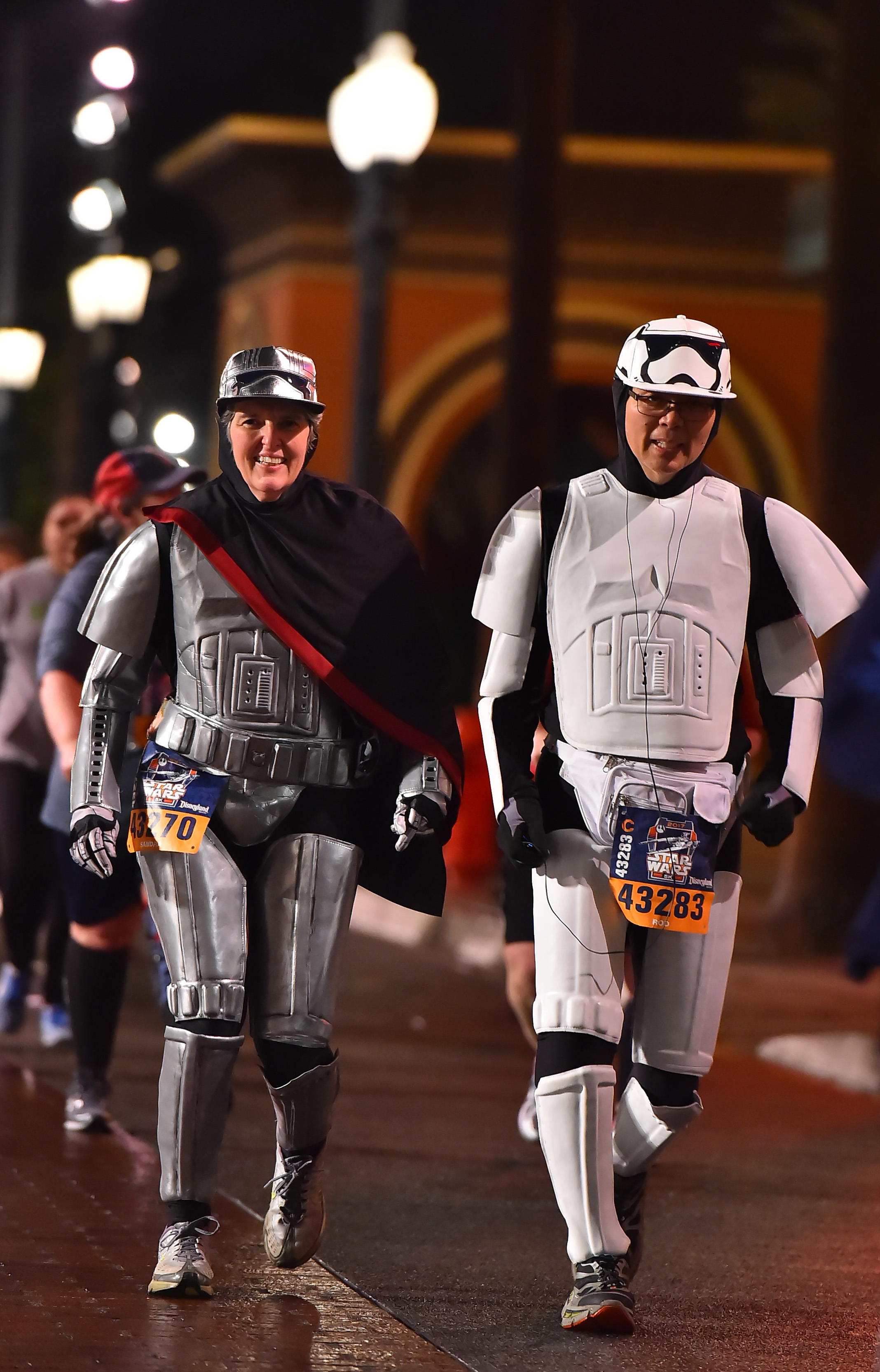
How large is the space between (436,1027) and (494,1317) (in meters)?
5.16

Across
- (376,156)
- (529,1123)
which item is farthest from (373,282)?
(529,1123)

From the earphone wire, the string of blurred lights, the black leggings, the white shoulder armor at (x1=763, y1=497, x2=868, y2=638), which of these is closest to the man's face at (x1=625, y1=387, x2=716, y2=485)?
the earphone wire

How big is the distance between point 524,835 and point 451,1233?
57.8 inches

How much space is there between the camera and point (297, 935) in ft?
17.3

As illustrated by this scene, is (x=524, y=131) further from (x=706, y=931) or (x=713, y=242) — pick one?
(x=706, y=931)

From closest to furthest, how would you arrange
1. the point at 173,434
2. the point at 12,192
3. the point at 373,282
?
the point at 373,282 → the point at 173,434 → the point at 12,192

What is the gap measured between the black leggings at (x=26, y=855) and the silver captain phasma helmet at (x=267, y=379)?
3984mm

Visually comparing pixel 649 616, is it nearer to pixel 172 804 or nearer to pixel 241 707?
pixel 241 707

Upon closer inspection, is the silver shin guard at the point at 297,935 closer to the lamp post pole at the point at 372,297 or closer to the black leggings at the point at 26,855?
the black leggings at the point at 26,855

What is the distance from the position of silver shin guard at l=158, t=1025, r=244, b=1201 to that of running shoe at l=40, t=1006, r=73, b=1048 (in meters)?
3.93

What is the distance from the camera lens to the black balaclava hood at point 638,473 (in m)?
5.24

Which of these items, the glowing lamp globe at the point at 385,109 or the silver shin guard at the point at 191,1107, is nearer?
the silver shin guard at the point at 191,1107

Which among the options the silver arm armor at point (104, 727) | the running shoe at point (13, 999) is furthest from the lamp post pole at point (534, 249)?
the silver arm armor at point (104, 727)

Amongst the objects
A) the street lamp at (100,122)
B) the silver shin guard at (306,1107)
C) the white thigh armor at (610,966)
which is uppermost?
the street lamp at (100,122)
